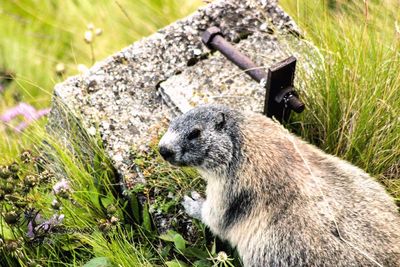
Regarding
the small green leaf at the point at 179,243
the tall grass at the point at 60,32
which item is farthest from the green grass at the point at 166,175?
the tall grass at the point at 60,32

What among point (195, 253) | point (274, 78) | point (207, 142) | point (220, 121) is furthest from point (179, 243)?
point (274, 78)

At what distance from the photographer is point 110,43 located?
23.4ft

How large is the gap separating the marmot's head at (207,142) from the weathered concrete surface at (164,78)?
0.63 m

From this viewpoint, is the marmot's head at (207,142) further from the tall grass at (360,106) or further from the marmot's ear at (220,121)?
the tall grass at (360,106)

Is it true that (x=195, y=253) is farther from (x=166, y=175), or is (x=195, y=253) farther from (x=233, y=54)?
(x=233, y=54)

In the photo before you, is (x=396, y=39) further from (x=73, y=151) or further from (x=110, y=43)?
(x=110, y=43)

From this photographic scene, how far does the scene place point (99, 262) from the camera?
398 centimetres

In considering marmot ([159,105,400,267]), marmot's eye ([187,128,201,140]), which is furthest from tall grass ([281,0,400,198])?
marmot's eye ([187,128,201,140])

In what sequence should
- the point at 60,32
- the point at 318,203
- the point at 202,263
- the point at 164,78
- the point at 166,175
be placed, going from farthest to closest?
1. the point at 60,32
2. the point at 164,78
3. the point at 166,175
4. the point at 202,263
5. the point at 318,203

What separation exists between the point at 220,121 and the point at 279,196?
664 millimetres

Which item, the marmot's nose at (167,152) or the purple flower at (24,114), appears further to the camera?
the purple flower at (24,114)

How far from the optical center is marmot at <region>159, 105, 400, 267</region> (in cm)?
361

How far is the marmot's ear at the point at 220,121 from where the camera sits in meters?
3.99

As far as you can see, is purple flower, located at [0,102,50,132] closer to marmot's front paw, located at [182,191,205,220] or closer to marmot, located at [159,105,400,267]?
marmot's front paw, located at [182,191,205,220]
